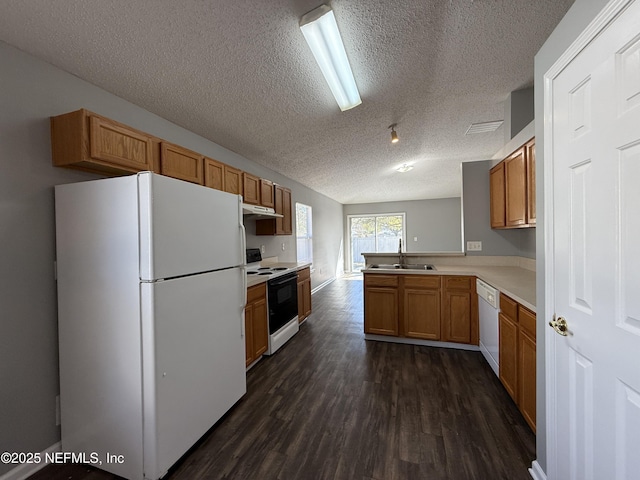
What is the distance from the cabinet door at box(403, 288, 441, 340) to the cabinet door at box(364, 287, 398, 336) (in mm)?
131

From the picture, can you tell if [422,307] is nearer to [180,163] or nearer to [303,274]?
[303,274]

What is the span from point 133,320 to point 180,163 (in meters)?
1.34

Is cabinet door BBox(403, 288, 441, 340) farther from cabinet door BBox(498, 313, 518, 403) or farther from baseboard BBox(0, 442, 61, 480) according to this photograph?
baseboard BBox(0, 442, 61, 480)

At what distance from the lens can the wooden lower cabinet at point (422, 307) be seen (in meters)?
2.85

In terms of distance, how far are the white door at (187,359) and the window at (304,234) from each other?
3417 mm

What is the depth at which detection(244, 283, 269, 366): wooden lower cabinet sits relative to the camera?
2484 millimetres

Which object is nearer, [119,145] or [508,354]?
[119,145]

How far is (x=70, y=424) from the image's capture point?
1.57 metres

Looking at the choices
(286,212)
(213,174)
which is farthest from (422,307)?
(213,174)

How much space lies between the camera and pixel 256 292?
2625 mm

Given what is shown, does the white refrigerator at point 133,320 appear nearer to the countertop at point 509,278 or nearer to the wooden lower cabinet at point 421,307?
the countertop at point 509,278

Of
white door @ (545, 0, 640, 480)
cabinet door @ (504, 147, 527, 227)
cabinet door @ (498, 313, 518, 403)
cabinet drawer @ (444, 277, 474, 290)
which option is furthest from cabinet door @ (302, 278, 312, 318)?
white door @ (545, 0, 640, 480)

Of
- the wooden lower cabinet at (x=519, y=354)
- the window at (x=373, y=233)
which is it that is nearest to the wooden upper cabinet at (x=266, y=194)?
the wooden lower cabinet at (x=519, y=354)

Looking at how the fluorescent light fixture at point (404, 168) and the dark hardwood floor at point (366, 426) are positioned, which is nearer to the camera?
the dark hardwood floor at point (366, 426)
